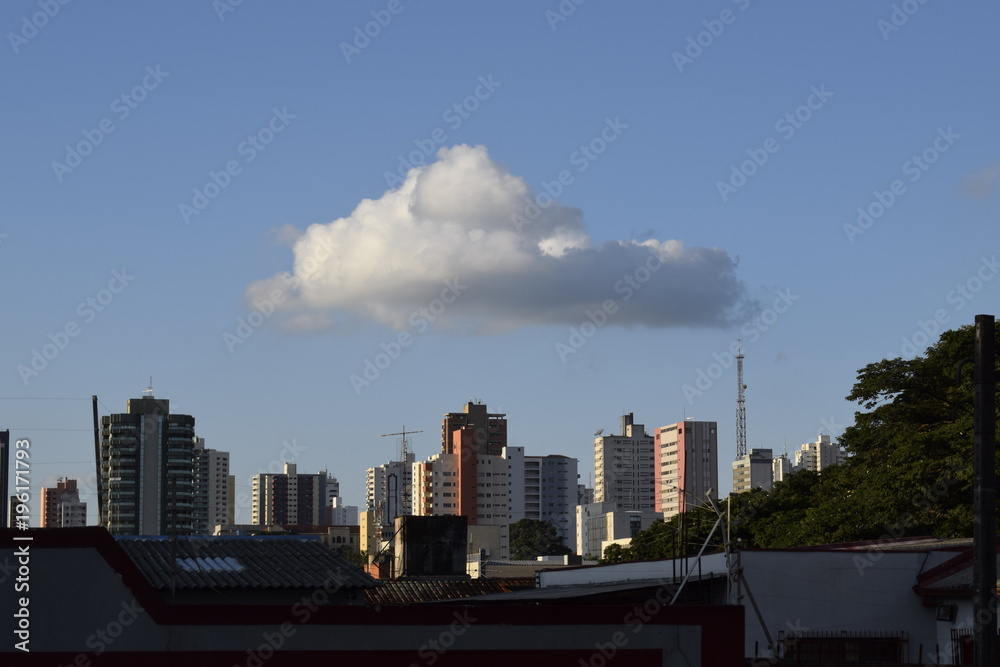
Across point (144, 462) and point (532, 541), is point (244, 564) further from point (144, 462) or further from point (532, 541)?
point (532, 541)

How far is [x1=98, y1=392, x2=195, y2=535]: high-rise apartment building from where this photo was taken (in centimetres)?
15075

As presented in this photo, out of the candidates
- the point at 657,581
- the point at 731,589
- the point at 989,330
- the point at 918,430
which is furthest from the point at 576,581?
the point at 918,430

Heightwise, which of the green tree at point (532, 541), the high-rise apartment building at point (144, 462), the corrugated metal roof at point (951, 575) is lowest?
the corrugated metal roof at point (951, 575)

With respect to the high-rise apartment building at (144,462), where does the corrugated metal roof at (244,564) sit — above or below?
below

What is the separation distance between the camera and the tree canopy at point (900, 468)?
42938mm

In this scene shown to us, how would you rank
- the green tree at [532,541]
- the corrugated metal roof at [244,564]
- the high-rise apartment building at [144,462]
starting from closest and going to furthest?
the corrugated metal roof at [244,564], the high-rise apartment building at [144,462], the green tree at [532,541]

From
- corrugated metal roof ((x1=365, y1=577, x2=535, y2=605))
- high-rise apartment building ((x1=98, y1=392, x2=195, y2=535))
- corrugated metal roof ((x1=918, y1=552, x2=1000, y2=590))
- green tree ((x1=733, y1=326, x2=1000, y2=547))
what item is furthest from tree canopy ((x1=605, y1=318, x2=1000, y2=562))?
high-rise apartment building ((x1=98, y1=392, x2=195, y2=535))

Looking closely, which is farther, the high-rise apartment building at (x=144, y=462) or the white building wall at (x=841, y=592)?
the high-rise apartment building at (x=144, y=462)

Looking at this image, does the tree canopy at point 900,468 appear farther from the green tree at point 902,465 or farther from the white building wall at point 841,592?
the white building wall at point 841,592

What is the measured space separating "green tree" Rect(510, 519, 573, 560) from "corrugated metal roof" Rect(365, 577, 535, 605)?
137616 millimetres

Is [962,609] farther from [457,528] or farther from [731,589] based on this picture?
[457,528]

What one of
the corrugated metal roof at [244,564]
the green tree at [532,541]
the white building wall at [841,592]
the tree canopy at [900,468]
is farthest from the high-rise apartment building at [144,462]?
the white building wall at [841,592]

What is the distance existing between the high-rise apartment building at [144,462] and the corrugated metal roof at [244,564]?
395ft

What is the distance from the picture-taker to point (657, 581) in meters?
27.7
